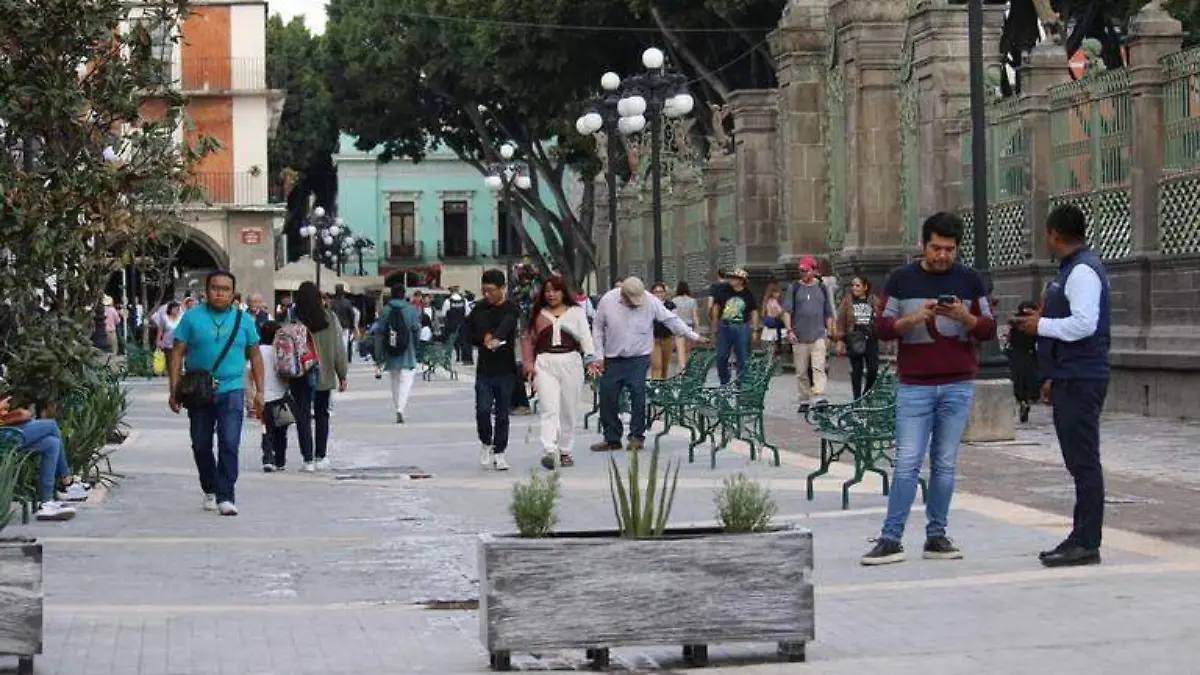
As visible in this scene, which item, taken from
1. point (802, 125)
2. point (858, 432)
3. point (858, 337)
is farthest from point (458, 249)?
point (858, 432)

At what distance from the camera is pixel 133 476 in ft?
66.6

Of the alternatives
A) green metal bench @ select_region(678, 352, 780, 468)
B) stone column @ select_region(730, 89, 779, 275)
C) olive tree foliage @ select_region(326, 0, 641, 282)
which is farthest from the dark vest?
olive tree foliage @ select_region(326, 0, 641, 282)

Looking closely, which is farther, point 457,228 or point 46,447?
point 457,228

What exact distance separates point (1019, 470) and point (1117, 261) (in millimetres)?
6759

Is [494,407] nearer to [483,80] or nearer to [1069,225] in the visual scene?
[1069,225]

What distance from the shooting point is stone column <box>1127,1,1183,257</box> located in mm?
24172

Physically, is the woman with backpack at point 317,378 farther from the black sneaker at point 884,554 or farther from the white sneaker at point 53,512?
the black sneaker at point 884,554

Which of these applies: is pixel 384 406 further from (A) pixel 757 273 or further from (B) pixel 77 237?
(B) pixel 77 237

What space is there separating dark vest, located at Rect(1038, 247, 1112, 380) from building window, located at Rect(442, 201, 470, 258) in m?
104

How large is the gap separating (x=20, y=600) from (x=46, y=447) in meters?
6.23

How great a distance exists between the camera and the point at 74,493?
17.5 metres

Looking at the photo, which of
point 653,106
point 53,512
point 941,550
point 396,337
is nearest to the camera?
point 941,550

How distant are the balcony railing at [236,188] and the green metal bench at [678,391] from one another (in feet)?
148

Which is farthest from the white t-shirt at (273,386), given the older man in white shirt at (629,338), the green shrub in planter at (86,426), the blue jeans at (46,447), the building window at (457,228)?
the building window at (457,228)
